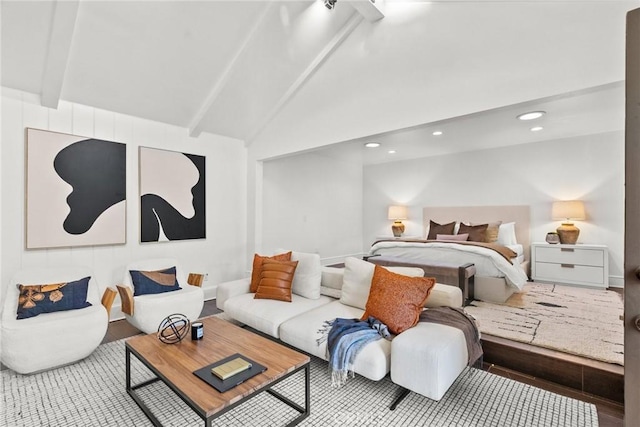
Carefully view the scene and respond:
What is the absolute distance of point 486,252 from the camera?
12.0 feet

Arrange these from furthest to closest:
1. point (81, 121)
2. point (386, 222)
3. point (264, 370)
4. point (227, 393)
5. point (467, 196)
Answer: point (386, 222), point (467, 196), point (81, 121), point (264, 370), point (227, 393)

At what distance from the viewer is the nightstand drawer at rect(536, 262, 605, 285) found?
4.33 m

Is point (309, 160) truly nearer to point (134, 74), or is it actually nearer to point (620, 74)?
point (134, 74)

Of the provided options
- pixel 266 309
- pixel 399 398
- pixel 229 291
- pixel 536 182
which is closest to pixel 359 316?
pixel 399 398

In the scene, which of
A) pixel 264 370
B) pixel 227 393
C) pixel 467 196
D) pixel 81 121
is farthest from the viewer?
pixel 467 196

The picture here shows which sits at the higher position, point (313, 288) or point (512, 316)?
point (313, 288)

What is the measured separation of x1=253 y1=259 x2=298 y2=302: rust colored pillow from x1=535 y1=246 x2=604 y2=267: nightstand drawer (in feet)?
13.1

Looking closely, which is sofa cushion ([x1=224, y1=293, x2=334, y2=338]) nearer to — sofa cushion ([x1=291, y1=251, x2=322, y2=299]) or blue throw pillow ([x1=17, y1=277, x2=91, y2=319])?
sofa cushion ([x1=291, y1=251, x2=322, y2=299])

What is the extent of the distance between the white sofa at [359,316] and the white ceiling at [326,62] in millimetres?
1606

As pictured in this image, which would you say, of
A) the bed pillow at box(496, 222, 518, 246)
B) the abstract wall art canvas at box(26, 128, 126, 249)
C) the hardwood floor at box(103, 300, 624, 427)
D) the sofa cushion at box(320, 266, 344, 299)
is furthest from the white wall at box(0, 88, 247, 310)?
the bed pillow at box(496, 222, 518, 246)

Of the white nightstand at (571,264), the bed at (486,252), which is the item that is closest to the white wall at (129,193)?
the bed at (486,252)

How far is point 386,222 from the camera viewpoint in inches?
283

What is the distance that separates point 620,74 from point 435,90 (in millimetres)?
1242

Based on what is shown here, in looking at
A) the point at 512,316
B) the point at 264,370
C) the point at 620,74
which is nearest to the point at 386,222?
the point at 512,316
